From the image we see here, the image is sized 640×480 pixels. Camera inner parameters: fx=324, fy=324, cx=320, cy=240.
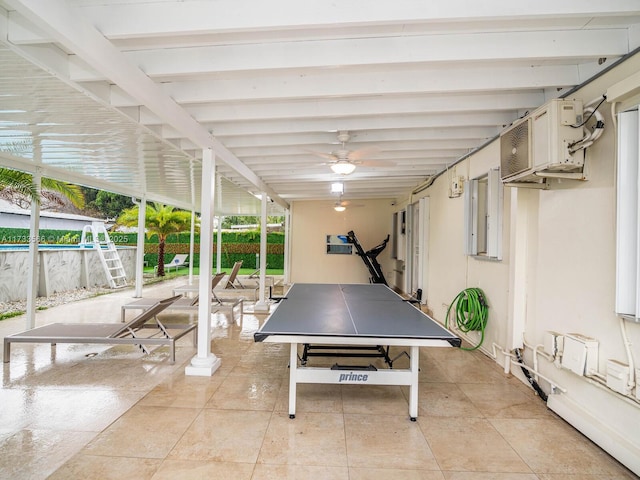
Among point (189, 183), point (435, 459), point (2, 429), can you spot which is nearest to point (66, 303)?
point (189, 183)

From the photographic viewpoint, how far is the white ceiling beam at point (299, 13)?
2035 mm

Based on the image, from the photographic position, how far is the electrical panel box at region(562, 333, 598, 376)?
2.56 m

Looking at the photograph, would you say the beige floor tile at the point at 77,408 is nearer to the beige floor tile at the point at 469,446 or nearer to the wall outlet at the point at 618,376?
the beige floor tile at the point at 469,446

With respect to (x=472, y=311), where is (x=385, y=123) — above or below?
above

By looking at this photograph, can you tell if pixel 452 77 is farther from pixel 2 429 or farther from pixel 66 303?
pixel 66 303

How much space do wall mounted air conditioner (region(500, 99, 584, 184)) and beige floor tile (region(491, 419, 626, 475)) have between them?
2.13 metres

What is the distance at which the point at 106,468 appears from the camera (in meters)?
2.17

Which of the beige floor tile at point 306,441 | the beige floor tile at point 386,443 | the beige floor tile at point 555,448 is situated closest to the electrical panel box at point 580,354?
the beige floor tile at point 555,448

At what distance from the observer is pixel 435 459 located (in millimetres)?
2311

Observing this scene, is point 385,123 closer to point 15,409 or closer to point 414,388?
point 414,388

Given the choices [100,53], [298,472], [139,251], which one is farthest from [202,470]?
[139,251]

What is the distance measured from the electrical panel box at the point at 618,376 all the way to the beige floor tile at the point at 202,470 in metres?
2.64

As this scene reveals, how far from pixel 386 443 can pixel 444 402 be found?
100 cm

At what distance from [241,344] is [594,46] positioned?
508 centimetres
